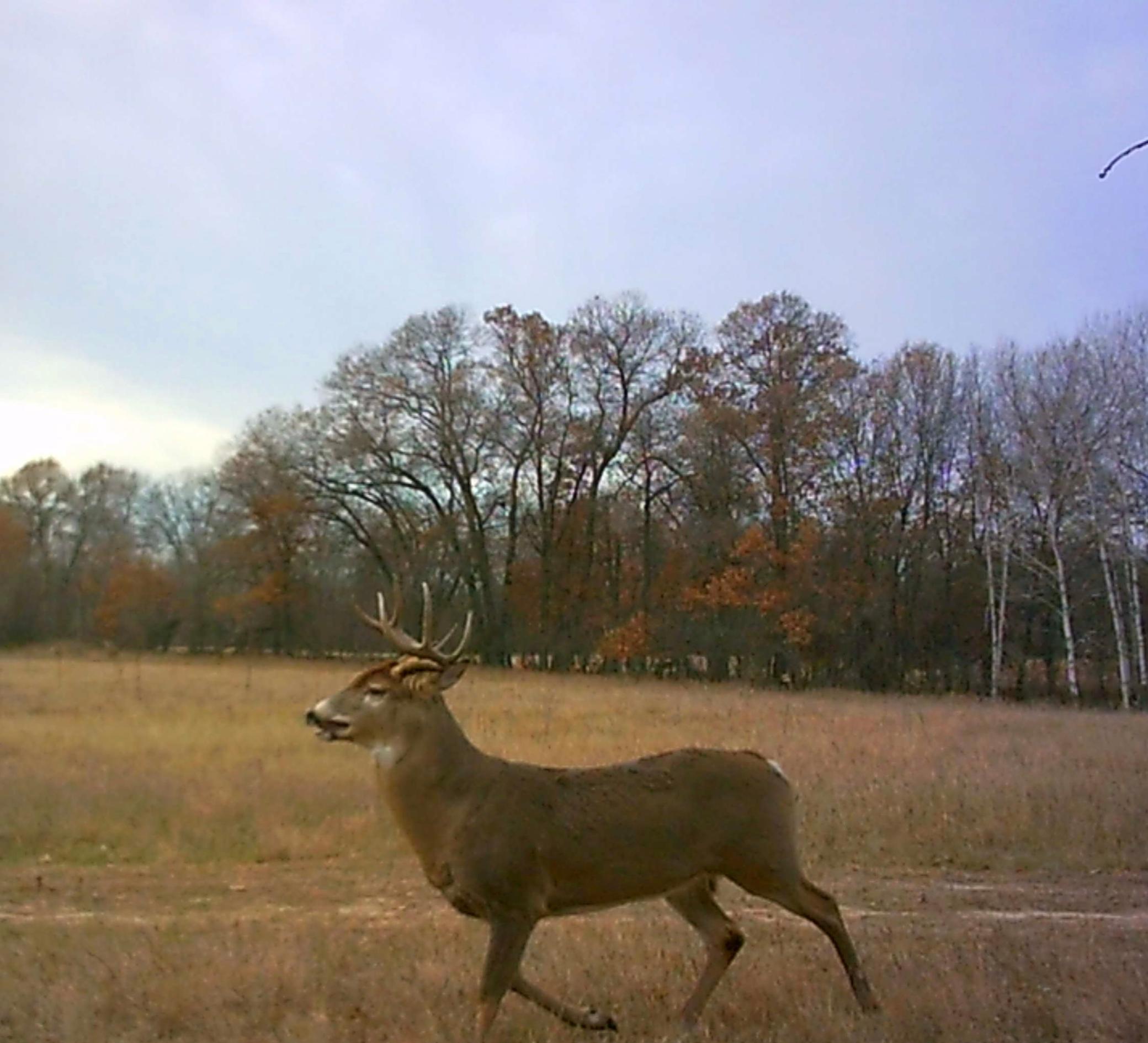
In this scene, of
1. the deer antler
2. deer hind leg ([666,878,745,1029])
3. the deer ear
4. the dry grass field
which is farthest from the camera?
the deer antler

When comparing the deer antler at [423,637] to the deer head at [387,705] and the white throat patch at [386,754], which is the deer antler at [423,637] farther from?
the white throat patch at [386,754]

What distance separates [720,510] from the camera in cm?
4388

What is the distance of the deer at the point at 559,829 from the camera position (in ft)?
20.1

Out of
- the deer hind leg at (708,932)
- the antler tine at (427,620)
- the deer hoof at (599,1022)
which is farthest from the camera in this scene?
the antler tine at (427,620)

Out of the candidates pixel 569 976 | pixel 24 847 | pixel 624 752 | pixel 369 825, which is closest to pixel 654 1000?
pixel 569 976

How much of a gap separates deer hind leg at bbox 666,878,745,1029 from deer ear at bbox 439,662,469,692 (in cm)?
160

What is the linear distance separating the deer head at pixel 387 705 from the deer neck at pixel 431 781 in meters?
0.03

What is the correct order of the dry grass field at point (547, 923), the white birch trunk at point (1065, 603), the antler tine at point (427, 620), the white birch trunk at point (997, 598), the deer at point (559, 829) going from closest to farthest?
the deer at point (559, 829), the dry grass field at point (547, 923), the antler tine at point (427, 620), the white birch trunk at point (1065, 603), the white birch trunk at point (997, 598)

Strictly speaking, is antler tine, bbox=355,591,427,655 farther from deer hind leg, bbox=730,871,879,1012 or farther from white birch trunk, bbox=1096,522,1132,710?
white birch trunk, bbox=1096,522,1132,710

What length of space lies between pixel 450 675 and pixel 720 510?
3762 cm

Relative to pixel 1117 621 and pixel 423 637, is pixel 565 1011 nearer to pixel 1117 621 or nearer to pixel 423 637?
pixel 423 637

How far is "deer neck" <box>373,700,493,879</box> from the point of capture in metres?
6.25

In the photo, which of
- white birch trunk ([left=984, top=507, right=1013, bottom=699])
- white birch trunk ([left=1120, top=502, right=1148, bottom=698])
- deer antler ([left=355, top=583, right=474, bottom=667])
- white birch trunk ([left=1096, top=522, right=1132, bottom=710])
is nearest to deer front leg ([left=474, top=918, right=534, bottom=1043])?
deer antler ([left=355, top=583, right=474, bottom=667])

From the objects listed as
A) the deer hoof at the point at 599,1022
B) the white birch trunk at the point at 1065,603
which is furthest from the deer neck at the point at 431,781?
the white birch trunk at the point at 1065,603
